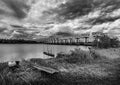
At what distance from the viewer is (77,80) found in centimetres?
398

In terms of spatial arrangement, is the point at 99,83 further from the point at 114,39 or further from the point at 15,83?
the point at 114,39

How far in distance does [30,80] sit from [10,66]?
1.70 m

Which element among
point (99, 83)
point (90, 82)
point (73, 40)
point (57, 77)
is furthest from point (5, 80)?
point (73, 40)

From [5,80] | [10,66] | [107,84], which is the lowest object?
[107,84]

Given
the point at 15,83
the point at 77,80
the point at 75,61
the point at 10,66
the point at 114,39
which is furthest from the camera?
the point at 114,39

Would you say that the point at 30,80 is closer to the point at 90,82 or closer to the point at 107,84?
the point at 90,82

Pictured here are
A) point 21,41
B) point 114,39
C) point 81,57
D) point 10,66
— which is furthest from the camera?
point 21,41

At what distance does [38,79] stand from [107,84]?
10.8ft

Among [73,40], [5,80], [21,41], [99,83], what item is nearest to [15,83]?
[5,80]

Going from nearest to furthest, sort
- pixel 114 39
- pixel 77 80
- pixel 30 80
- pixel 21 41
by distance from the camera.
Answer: pixel 30 80 < pixel 77 80 < pixel 114 39 < pixel 21 41

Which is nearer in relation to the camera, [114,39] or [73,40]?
[114,39]

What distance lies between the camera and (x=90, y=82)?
12.6ft

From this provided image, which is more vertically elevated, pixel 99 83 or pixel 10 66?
pixel 10 66

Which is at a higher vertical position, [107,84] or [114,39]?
[114,39]
